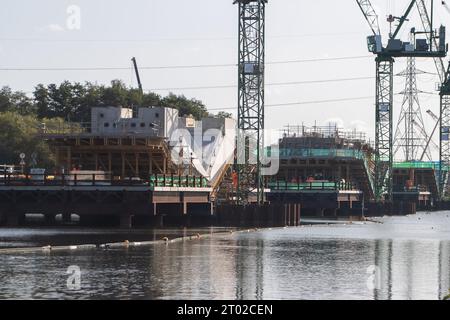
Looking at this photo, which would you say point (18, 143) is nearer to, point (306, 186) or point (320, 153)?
point (320, 153)

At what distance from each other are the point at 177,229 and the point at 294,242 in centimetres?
1860

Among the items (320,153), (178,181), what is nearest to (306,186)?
(320,153)

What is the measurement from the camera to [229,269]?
62062mm

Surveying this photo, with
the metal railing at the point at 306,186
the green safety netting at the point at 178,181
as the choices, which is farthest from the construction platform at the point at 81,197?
the metal railing at the point at 306,186

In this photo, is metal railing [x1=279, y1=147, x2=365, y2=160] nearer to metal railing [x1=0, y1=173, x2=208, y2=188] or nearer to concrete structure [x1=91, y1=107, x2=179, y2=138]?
concrete structure [x1=91, y1=107, x2=179, y2=138]

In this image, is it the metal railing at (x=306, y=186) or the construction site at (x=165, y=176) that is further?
the metal railing at (x=306, y=186)

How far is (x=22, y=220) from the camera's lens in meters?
110

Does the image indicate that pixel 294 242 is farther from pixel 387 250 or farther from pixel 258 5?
pixel 258 5

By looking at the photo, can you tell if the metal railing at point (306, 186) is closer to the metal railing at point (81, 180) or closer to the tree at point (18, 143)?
the tree at point (18, 143)

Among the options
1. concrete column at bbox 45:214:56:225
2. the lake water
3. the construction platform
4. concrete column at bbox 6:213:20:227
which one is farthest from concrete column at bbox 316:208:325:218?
the lake water

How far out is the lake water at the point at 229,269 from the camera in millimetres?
51062

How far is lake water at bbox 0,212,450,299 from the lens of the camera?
168 ft

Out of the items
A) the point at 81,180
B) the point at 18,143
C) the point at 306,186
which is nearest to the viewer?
A: the point at 81,180
